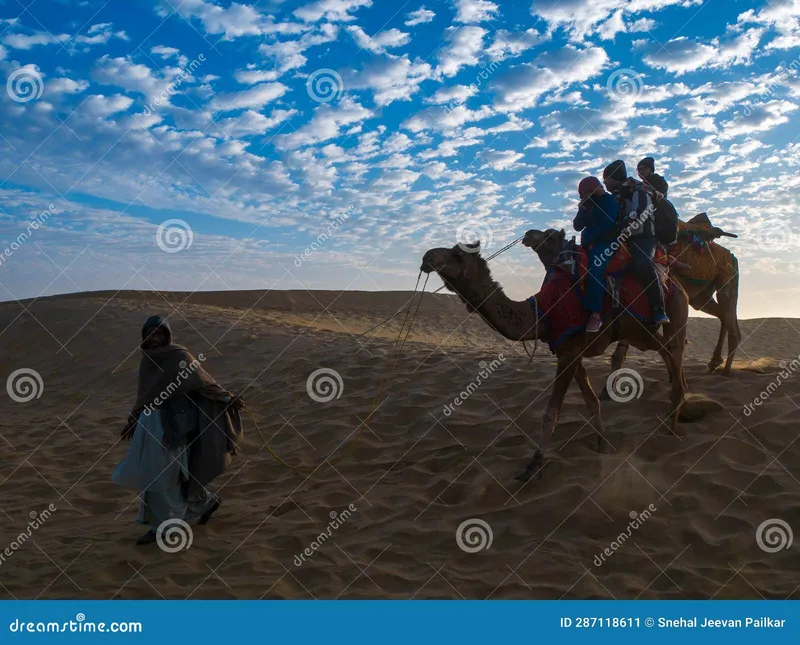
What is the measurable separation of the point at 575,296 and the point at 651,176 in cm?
287

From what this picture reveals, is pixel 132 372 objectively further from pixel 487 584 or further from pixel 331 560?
pixel 487 584

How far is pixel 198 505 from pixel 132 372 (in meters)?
10.2

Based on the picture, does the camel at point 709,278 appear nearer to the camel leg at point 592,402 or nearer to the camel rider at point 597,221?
the camel leg at point 592,402

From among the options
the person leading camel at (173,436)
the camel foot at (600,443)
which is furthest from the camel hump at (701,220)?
the person leading camel at (173,436)

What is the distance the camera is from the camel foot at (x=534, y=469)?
253 inches

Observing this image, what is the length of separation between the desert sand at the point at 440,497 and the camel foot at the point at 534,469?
84mm

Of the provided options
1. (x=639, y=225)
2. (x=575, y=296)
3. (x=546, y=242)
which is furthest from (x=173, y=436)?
(x=639, y=225)

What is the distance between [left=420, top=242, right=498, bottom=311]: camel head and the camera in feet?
19.5

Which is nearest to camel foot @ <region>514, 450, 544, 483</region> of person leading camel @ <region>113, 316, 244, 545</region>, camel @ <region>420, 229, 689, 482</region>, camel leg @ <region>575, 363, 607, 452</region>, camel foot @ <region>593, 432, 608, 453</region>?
camel @ <region>420, 229, 689, 482</region>

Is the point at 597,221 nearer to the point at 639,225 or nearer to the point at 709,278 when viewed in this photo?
the point at 639,225

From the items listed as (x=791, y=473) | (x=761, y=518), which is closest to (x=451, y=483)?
(x=761, y=518)

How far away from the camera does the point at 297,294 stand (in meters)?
39.0

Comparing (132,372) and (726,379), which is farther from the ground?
(726,379)

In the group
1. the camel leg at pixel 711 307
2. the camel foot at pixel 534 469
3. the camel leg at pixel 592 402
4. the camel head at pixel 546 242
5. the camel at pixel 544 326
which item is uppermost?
the camel leg at pixel 711 307
